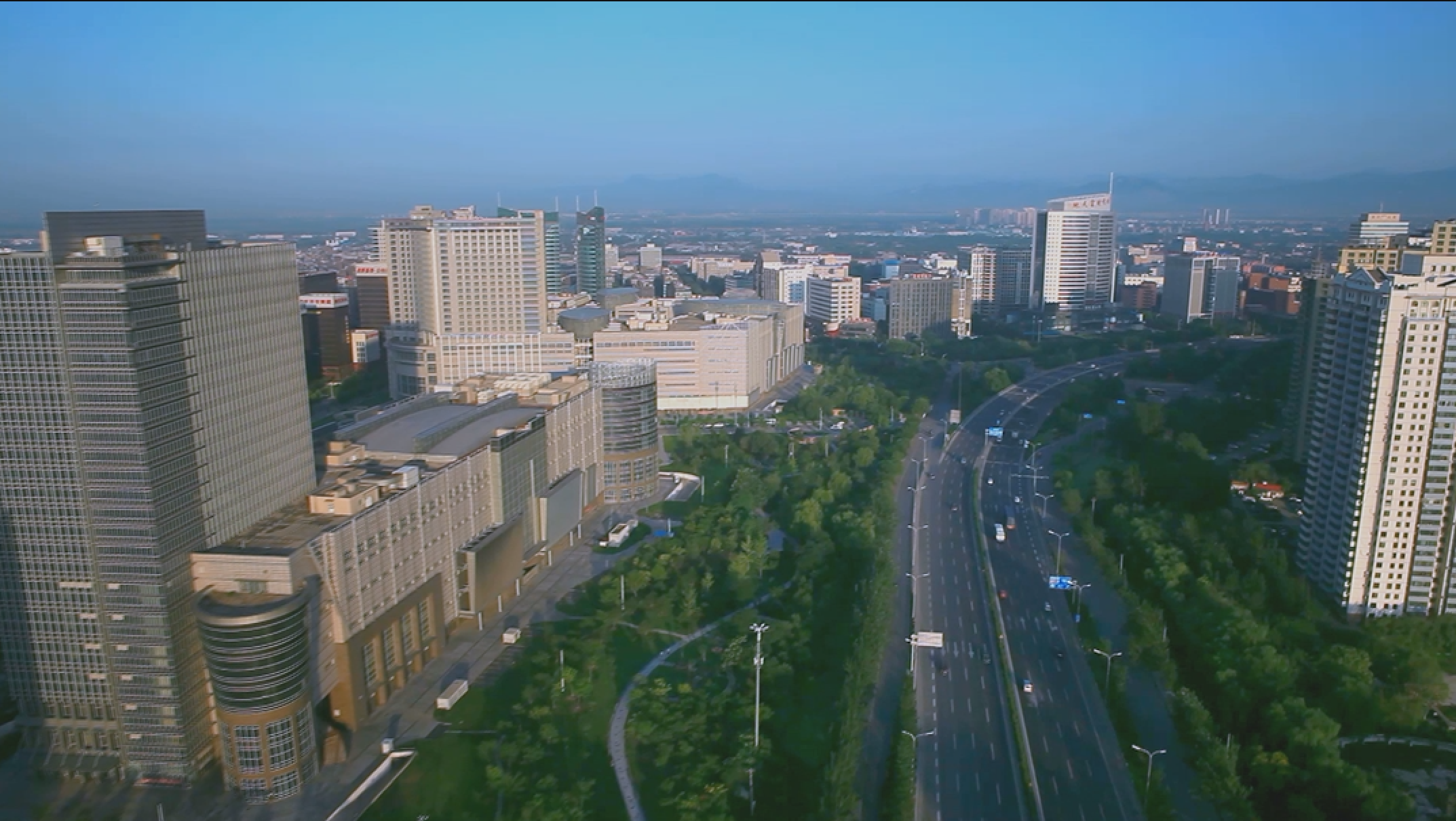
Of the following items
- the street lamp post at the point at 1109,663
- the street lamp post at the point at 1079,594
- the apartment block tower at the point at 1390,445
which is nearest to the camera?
the street lamp post at the point at 1109,663

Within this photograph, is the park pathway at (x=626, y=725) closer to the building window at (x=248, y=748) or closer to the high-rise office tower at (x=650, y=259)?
the building window at (x=248, y=748)

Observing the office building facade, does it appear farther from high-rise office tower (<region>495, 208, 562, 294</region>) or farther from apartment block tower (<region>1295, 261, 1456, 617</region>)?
apartment block tower (<region>1295, 261, 1456, 617</region>)

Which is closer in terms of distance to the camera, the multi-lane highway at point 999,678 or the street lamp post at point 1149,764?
the street lamp post at point 1149,764

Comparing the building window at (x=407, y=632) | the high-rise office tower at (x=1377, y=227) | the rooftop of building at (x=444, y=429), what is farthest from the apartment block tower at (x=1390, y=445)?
the high-rise office tower at (x=1377, y=227)

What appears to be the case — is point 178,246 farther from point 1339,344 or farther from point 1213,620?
point 1339,344

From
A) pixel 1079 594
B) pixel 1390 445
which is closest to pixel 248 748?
pixel 1079 594

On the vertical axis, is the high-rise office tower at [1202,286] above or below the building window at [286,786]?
above
